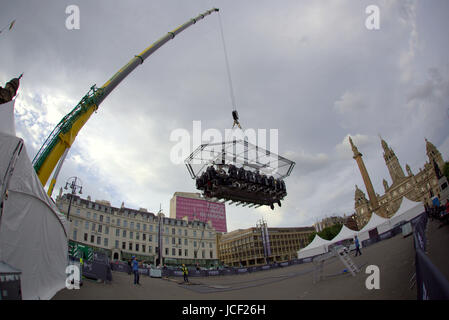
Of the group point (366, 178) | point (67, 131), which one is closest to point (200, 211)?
point (366, 178)

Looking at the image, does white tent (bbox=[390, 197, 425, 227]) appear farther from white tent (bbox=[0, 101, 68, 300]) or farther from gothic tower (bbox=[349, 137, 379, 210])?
gothic tower (bbox=[349, 137, 379, 210])

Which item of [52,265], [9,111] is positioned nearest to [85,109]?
[9,111]

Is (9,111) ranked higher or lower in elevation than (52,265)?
higher

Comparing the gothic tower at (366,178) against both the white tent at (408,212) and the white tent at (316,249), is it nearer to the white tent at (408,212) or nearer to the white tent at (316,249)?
the white tent at (408,212)

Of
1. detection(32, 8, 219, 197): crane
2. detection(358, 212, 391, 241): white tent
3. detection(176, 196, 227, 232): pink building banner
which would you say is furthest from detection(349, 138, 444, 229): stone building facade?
detection(32, 8, 219, 197): crane

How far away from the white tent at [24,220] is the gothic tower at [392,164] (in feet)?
379

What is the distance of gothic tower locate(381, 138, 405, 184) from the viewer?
311ft

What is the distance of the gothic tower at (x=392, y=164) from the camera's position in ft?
311

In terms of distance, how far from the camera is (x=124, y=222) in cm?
4794

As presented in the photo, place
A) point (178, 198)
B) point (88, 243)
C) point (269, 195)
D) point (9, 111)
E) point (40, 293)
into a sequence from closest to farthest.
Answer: point (40, 293), point (9, 111), point (269, 195), point (88, 243), point (178, 198)

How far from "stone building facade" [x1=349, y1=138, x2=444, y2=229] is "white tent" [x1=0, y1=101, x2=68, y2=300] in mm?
84378

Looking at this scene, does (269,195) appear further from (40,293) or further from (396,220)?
(396,220)

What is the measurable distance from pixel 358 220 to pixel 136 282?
11055 centimetres

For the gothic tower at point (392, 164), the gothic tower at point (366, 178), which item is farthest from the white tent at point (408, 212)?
the gothic tower at point (392, 164)
